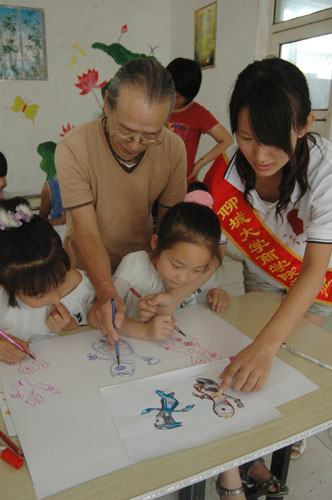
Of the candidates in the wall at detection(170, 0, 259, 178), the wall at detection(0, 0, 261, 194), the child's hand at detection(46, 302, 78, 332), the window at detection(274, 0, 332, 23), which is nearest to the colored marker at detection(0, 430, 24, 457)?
the child's hand at detection(46, 302, 78, 332)

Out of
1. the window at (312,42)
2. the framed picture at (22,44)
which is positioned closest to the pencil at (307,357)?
the window at (312,42)

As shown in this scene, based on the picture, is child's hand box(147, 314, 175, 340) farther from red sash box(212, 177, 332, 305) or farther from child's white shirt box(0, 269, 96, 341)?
red sash box(212, 177, 332, 305)

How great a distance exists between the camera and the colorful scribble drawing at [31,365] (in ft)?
2.79

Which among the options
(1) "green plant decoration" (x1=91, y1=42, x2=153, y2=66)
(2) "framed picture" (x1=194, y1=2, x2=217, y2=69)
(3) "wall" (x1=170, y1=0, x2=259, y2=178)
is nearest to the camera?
(3) "wall" (x1=170, y1=0, x2=259, y2=178)

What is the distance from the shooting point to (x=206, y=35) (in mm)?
3619

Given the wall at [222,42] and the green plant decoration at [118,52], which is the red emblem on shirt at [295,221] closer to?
the wall at [222,42]

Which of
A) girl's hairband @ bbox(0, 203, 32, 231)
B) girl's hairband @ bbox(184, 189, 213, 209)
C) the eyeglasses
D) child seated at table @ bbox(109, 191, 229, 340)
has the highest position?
the eyeglasses

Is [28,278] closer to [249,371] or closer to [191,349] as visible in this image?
[191,349]

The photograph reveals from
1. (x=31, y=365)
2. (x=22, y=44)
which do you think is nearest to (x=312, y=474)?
(x=31, y=365)

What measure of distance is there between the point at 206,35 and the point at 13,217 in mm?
3296

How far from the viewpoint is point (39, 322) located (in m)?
1.12

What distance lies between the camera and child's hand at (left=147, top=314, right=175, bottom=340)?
98 centimetres

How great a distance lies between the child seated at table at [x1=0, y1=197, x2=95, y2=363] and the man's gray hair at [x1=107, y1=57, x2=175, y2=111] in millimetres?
374

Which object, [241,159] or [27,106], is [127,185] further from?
[27,106]
